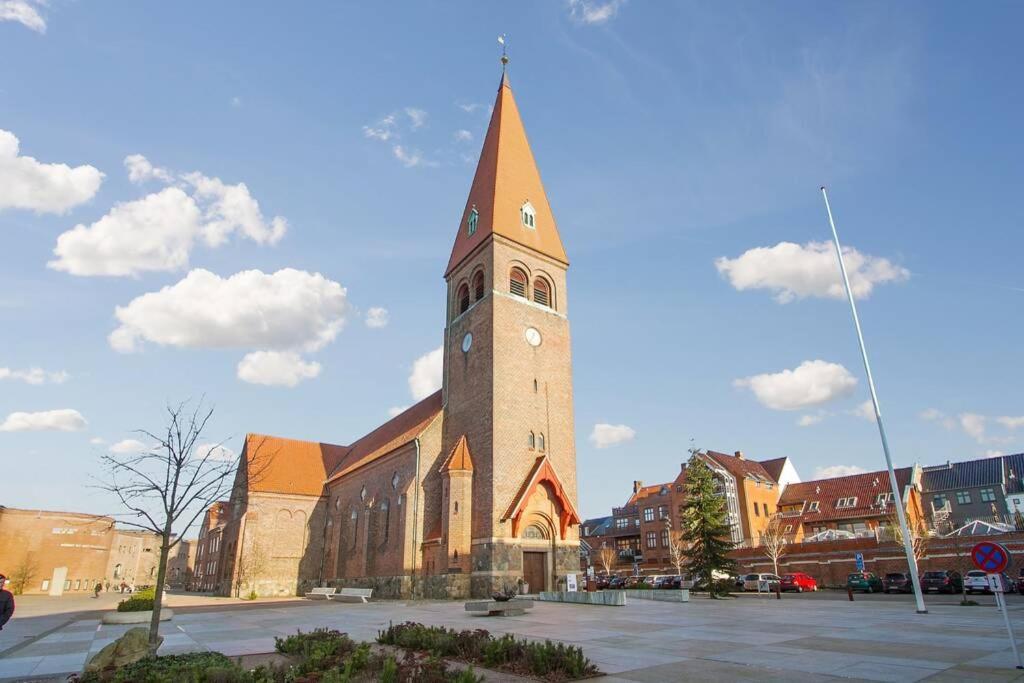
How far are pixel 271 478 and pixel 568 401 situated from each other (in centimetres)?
2661

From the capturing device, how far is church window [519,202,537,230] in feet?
115

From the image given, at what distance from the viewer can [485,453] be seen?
29.4 m

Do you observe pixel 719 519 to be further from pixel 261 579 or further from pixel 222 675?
pixel 261 579

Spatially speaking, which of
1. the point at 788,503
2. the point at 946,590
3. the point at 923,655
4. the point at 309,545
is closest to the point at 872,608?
the point at 923,655

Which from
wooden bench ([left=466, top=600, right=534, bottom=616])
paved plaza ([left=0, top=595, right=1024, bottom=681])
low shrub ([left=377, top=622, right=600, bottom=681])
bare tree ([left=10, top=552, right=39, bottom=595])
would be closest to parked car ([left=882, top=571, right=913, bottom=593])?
paved plaza ([left=0, top=595, right=1024, bottom=681])

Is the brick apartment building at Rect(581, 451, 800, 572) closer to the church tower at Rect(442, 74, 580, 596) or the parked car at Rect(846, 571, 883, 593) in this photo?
the parked car at Rect(846, 571, 883, 593)

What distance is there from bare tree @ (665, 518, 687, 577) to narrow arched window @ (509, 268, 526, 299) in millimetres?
34668

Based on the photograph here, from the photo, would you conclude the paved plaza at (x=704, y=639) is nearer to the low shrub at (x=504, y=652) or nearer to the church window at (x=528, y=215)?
the low shrub at (x=504, y=652)

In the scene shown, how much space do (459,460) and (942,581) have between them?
1028 inches

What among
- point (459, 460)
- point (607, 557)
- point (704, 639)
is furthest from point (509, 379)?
point (607, 557)

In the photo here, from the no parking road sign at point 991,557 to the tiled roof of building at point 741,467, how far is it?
51.0m

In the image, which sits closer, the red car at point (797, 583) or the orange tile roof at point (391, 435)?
the orange tile roof at point (391, 435)

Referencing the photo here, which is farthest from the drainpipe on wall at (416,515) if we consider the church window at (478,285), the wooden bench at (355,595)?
the church window at (478,285)

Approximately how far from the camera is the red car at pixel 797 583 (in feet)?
120
